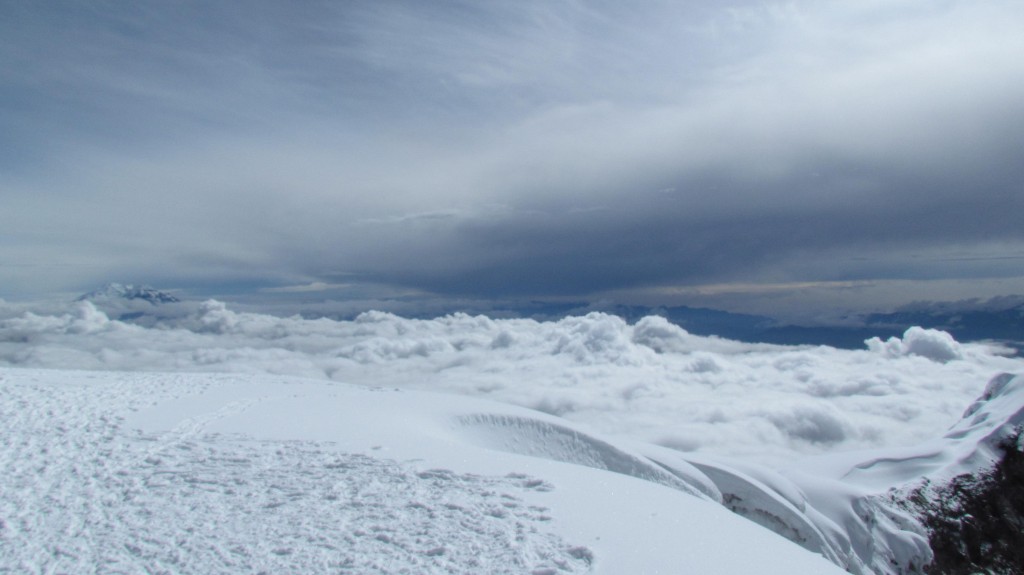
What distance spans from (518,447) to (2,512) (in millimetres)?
18687

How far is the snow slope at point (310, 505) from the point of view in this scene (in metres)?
10.1

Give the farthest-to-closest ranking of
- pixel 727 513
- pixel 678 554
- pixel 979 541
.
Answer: pixel 979 541 → pixel 727 513 → pixel 678 554

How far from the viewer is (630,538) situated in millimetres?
11414

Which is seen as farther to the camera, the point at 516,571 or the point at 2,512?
the point at 2,512

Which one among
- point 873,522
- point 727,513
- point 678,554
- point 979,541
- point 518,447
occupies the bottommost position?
point 979,541

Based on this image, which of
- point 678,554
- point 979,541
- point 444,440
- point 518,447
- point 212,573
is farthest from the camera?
point 979,541

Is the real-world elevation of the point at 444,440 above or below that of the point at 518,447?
above

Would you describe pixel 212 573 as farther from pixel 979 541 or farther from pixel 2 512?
pixel 979 541

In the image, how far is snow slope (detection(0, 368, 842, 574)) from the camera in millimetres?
10109

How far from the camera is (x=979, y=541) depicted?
3573 inches

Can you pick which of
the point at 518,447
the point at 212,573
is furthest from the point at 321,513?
the point at 518,447

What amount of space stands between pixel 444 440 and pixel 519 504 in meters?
7.79

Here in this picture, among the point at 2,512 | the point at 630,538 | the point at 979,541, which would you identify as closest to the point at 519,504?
the point at 630,538

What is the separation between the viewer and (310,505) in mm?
12555
